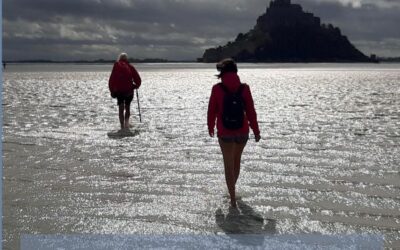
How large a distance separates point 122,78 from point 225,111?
827 centimetres

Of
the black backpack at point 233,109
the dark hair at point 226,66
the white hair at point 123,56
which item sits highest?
the white hair at point 123,56

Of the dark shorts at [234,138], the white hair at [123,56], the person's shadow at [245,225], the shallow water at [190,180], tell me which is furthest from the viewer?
the white hair at [123,56]

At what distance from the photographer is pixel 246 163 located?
10242 mm

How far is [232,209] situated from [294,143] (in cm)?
570

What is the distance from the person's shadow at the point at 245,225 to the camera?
19.8ft

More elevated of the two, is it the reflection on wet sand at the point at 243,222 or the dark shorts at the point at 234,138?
the dark shorts at the point at 234,138

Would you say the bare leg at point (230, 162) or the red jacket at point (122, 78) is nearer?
the bare leg at point (230, 162)

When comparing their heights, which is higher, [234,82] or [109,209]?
[234,82]

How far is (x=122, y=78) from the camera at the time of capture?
1486 centimetres

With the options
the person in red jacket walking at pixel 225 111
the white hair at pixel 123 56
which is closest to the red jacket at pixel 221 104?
the person in red jacket walking at pixel 225 111

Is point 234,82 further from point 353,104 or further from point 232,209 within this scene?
point 353,104

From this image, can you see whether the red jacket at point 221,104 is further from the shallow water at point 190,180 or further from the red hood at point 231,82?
the shallow water at point 190,180

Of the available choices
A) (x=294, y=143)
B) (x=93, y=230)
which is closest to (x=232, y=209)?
(x=93, y=230)

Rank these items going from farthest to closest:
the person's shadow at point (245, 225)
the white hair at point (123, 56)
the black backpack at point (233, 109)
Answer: the white hair at point (123, 56) < the black backpack at point (233, 109) < the person's shadow at point (245, 225)
